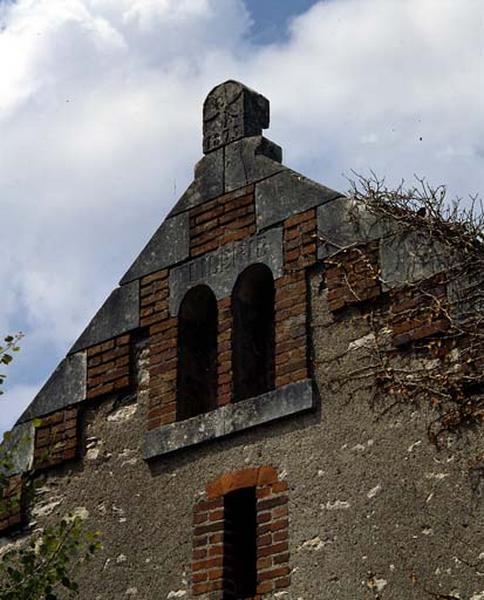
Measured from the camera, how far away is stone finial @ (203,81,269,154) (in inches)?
432

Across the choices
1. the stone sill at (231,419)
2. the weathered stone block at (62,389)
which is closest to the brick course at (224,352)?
the stone sill at (231,419)

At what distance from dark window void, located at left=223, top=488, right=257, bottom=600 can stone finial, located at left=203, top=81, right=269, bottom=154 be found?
8.09 feet

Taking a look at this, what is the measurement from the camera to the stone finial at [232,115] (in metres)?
11.0

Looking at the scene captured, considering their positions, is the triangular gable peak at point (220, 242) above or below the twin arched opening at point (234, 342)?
above

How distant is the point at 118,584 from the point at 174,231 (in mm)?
2356

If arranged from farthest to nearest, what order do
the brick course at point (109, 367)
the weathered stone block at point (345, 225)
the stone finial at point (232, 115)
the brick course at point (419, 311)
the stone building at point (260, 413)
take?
the stone finial at point (232, 115), the brick course at point (109, 367), the weathered stone block at point (345, 225), the brick course at point (419, 311), the stone building at point (260, 413)

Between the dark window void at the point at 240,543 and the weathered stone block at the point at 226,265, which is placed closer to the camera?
the dark window void at the point at 240,543

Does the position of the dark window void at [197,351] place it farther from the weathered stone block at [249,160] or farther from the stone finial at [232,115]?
the stone finial at [232,115]

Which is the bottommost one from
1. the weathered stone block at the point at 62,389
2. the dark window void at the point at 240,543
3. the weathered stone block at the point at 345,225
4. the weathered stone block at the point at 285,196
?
the dark window void at the point at 240,543

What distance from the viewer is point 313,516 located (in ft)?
30.9

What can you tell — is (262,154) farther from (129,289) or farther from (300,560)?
(300,560)

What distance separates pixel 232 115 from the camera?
11047 millimetres

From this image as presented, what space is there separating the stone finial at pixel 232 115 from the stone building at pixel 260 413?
1 centimetres

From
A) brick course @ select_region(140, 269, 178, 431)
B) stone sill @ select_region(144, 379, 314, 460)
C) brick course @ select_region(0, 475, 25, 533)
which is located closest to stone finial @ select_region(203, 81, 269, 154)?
brick course @ select_region(140, 269, 178, 431)
